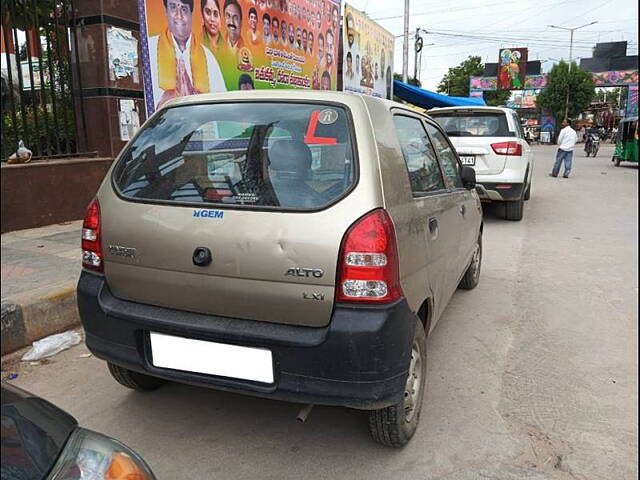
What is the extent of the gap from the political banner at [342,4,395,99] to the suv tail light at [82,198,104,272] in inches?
370

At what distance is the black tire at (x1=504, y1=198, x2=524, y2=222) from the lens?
26.6 ft

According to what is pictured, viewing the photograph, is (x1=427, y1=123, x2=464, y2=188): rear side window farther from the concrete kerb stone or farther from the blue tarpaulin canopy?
the blue tarpaulin canopy

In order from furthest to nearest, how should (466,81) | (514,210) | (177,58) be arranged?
(466,81) < (514,210) < (177,58)

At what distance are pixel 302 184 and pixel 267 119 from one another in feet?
1.38

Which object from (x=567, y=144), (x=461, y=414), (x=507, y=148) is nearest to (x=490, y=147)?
(x=507, y=148)

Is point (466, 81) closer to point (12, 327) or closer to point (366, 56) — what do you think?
point (366, 56)

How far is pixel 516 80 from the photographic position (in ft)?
158

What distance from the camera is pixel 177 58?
664 centimetres

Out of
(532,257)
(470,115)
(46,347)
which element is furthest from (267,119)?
(470,115)

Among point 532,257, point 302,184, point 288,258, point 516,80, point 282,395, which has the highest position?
point 516,80

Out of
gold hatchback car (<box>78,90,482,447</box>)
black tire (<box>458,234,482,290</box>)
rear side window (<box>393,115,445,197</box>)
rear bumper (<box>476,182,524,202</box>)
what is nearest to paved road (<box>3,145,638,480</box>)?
gold hatchback car (<box>78,90,482,447</box>)

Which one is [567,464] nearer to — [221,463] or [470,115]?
[221,463]

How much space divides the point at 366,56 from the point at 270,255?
454 inches

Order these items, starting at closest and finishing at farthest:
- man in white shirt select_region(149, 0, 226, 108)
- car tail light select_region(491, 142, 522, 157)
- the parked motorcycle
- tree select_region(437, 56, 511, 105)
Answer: man in white shirt select_region(149, 0, 226, 108) → car tail light select_region(491, 142, 522, 157) → the parked motorcycle → tree select_region(437, 56, 511, 105)
